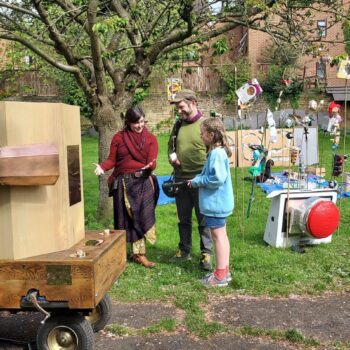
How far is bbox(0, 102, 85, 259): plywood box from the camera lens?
9.68 feet

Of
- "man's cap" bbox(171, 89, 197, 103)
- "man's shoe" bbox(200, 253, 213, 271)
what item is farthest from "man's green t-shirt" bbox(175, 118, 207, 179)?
"man's shoe" bbox(200, 253, 213, 271)

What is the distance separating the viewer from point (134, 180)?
211 inches

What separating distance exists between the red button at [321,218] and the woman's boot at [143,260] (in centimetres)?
175

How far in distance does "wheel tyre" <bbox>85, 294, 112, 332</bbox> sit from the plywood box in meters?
0.69

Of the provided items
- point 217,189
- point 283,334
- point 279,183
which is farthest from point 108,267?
point 279,183

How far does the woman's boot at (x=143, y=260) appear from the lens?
5412 millimetres

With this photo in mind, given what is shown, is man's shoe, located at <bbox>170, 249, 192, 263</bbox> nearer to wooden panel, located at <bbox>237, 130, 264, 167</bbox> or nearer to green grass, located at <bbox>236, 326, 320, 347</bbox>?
green grass, located at <bbox>236, 326, 320, 347</bbox>

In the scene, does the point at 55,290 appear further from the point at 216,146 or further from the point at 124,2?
the point at 124,2

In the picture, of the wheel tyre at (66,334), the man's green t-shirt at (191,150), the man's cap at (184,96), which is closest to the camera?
the wheel tyre at (66,334)

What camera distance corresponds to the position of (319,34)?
7.03 metres

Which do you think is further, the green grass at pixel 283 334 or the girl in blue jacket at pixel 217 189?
the girl in blue jacket at pixel 217 189

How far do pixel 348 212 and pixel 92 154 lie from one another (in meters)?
9.92

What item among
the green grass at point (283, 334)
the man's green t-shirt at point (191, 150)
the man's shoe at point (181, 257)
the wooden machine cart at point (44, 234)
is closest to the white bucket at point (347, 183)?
the man's shoe at point (181, 257)

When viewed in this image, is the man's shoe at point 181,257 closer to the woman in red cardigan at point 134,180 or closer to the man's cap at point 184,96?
the woman in red cardigan at point 134,180
